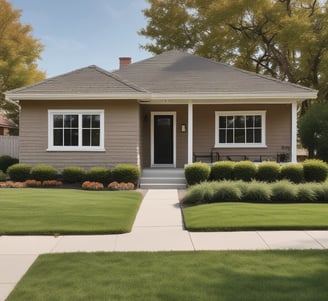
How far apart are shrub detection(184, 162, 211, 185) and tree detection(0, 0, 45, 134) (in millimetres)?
17011

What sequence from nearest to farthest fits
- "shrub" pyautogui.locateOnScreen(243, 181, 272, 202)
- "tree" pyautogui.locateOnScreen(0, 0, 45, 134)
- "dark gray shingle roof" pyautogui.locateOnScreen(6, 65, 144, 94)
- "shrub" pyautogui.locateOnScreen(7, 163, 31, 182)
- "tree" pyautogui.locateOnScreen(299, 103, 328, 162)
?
"shrub" pyautogui.locateOnScreen(243, 181, 272, 202) < "shrub" pyautogui.locateOnScreen(7, 163, 31, 182) < "dark gray shingle roof" pyautogui.locateOnScreen(6, 65, 144, 94) < "tree" pyautogui.locateOnScreen(299, 103, 328, 162) < "tree" pyautogui.locateOnScreen(0, 0, 45, 134)

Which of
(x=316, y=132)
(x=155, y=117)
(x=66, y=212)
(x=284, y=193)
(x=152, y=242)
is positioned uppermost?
(x=155, y=117)

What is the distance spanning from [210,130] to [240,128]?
1263mm

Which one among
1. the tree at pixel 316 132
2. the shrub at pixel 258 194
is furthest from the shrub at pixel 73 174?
the tree at pixel 316 132

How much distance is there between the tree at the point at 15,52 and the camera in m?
24.8

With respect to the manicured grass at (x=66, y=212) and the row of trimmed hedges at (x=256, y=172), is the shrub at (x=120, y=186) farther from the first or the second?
the row of trimmed hedges at (x=256, y=172)

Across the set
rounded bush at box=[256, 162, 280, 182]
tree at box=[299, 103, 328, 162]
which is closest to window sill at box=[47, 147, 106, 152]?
rounded bush at box=[256, 162, 280, 182]

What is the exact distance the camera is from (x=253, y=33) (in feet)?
90.1

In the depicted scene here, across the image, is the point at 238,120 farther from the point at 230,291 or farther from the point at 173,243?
the point at 230,291

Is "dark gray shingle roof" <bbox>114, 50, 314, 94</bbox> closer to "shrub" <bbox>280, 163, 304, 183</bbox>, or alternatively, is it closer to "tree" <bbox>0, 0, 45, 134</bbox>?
"shrub" <bbox>280, 163, 304, 183</bbox>

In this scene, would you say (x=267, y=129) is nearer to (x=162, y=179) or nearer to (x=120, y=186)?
(x=162, y=179)

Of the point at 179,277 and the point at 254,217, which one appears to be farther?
the point at 254,217

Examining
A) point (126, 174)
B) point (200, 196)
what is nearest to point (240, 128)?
point (126, 174)

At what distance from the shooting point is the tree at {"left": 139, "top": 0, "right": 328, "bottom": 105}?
24.1 metres
